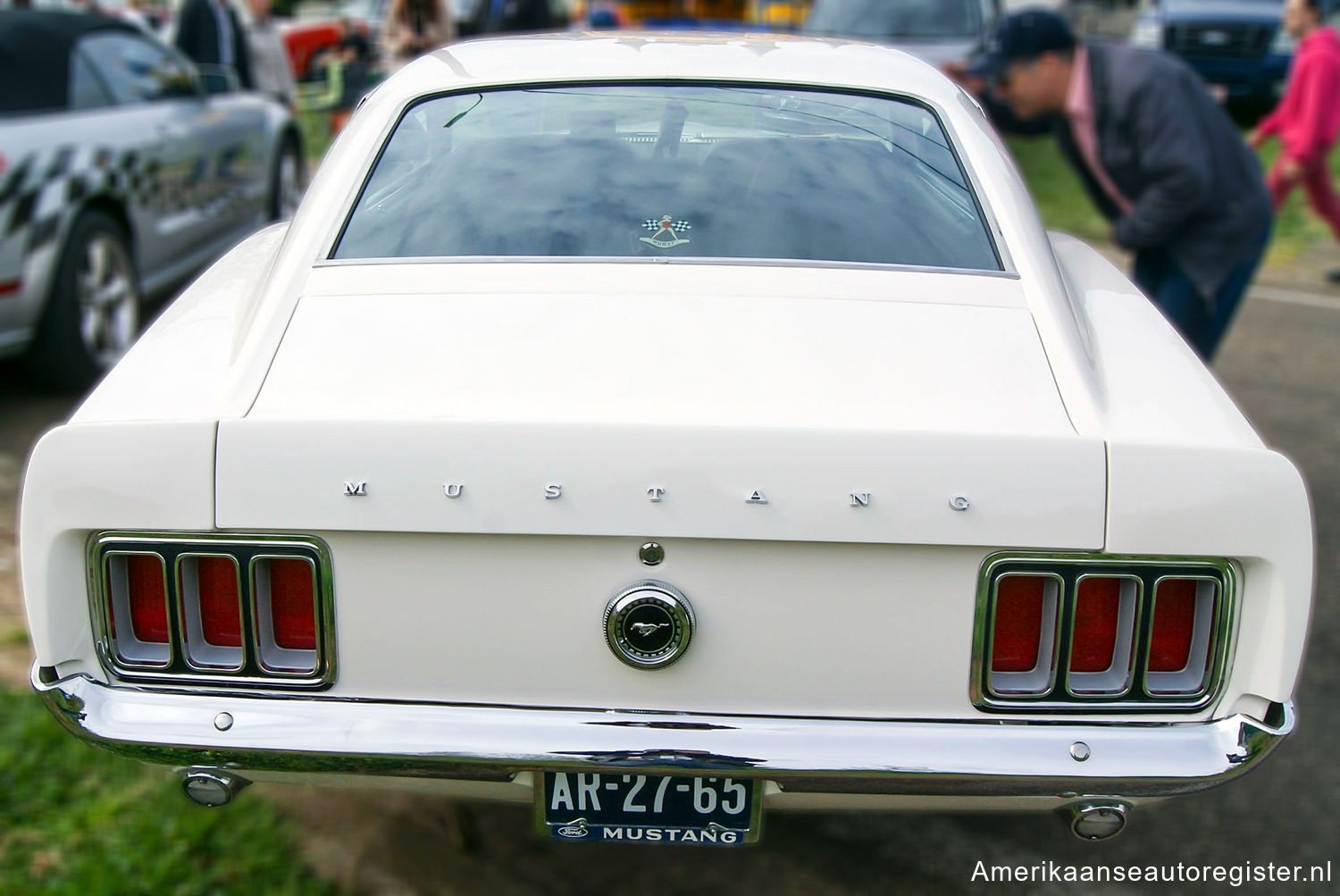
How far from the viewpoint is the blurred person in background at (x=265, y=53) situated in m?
8.58

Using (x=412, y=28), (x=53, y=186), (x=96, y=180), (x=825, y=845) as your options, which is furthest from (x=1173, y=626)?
(x=412, y=28)

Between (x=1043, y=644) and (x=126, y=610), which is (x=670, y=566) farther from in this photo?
(x=126, y=610)

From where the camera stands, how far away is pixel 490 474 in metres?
1.91

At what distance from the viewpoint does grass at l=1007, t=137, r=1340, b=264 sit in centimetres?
959

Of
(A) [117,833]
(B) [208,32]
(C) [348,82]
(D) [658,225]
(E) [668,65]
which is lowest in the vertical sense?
(C) [348,82]

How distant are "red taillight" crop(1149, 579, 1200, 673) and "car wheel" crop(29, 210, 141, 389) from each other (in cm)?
454

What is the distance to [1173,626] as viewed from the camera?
205 centimetres

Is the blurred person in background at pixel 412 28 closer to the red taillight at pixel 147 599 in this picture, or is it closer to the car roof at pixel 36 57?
the car roof at pixel 36 57

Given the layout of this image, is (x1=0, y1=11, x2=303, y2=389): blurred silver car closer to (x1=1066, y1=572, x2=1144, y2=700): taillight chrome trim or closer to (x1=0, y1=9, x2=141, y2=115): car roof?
(x1=0, y1=9, x2=141, y2=115): car roof

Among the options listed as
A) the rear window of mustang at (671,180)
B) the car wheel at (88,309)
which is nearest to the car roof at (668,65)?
the rear window of mustang at (671,180)

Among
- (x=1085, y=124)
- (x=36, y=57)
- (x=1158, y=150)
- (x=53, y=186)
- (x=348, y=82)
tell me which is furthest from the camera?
(x=348, y=82)

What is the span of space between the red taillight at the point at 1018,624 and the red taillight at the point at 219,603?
4.04 ft

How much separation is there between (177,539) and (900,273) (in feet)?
4.56

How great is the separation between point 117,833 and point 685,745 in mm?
1513
